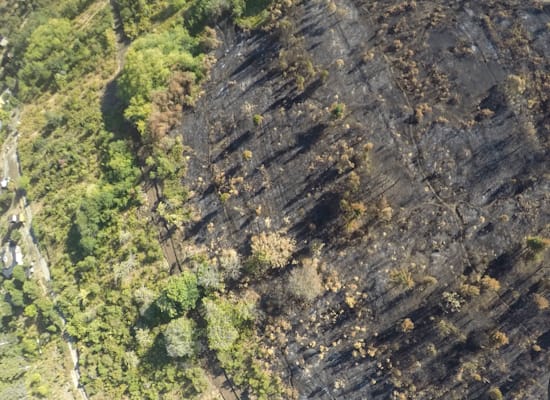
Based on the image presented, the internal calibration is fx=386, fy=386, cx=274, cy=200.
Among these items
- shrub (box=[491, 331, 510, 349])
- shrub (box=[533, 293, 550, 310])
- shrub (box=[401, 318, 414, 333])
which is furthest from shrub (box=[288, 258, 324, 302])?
shrub (box=[533, 293, 550, 310])

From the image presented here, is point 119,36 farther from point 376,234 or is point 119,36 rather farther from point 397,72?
point 376,234

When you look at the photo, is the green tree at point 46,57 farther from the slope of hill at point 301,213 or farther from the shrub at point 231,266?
the shrub at point 231,266

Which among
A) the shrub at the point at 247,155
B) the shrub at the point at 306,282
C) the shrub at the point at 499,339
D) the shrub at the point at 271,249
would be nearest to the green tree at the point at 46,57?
the shrub at the point at 247,155

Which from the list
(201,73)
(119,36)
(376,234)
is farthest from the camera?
(119,36)

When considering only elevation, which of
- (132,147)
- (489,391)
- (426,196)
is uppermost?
(132,147)

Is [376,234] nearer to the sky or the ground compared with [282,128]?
nearer to the ground

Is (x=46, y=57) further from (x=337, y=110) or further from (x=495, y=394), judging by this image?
(x=495, y=394)

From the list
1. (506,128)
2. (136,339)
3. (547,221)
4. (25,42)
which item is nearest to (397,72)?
(506,128)

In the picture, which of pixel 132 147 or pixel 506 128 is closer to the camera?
pixel 506 128

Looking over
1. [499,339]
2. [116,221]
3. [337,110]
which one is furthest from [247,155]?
[499,339]
